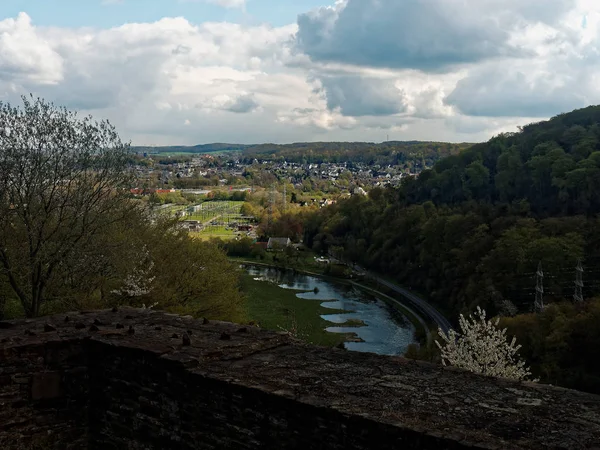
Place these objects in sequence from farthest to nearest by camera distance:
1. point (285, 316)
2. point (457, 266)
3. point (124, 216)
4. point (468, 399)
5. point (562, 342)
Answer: point (457, 266) < point (285, 316) < point (562, 342) < point (124, 216) < point (468, 399)

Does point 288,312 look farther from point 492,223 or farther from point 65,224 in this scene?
point 65,224

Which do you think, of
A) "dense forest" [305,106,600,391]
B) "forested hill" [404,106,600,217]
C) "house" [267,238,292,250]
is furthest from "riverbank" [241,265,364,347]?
"forested hill" [404,106,600,217]

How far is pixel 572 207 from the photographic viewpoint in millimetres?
67375

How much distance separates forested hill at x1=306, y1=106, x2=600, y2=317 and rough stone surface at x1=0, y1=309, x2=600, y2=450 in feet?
130

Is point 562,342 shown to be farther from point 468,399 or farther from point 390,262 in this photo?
point 390,262

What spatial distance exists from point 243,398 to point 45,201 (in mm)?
12451

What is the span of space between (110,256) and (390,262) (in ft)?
201

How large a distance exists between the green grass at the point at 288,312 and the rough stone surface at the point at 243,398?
1131 inches

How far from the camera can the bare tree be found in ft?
52.4

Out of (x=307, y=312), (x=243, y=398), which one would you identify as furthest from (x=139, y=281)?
(x=307, y=312)

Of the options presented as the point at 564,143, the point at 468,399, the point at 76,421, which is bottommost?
the point at 76,421

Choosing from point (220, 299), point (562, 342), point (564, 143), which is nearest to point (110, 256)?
point (220, 299)

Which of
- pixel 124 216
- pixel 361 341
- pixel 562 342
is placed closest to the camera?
pixel 124 216

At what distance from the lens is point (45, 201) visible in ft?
54.0
